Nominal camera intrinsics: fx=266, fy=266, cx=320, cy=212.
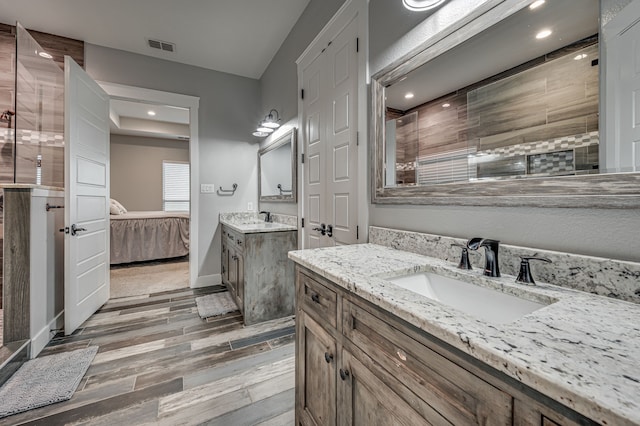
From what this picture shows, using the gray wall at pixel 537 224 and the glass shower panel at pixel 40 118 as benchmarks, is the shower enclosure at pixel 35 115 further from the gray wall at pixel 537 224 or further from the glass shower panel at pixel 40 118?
the gray wall at pixel 537 224

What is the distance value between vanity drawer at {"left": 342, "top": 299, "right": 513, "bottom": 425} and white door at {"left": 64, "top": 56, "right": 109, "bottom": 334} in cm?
268

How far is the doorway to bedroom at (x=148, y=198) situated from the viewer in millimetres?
3992

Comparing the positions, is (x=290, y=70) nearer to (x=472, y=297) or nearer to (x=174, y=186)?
(x=472, y=297)

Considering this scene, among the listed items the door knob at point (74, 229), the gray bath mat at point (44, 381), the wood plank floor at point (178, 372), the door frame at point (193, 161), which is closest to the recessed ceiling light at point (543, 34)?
the wood plank floor at point (178, 372)

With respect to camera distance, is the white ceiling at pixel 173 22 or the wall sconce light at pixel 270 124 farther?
the wall sconce light at pixel 270 124

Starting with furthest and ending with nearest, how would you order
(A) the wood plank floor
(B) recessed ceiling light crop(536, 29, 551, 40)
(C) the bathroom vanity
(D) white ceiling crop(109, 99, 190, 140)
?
(D) white ceiling crop(109, 99, 190, 140), (C) the bathroom vanity, (A) the wood plank floor, (B) recessed ceiling light crop(536, 29, 551, 40)

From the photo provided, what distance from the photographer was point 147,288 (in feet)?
11.2

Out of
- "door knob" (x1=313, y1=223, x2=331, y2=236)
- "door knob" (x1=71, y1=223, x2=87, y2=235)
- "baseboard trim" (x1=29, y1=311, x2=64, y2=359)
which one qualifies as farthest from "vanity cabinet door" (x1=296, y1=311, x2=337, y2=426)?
"door knob" (x1=71, y1=223, x2=87, y2=235)

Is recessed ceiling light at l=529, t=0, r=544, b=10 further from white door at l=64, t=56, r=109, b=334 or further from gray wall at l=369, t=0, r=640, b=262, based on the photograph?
white door at l=64, t=56, r=109, b=334

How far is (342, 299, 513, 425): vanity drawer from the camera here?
19.4 inches

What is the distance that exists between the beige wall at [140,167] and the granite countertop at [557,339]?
7.51 metres

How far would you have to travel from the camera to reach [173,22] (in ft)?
8.86

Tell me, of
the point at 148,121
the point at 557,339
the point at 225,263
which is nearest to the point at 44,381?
the point at 225,263

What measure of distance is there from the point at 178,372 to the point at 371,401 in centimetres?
156
